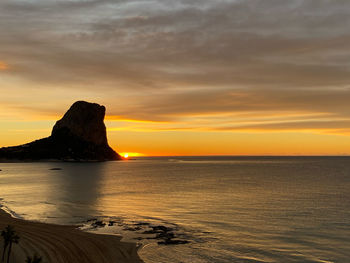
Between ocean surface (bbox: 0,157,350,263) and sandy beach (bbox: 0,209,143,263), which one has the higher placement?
sandy beach (bbox: 0,209,143,263)

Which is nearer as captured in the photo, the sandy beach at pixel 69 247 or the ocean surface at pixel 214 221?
the sandy beach at pixel 69 247

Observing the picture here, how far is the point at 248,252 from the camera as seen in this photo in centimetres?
4466

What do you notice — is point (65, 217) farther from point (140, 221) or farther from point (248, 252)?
point (248, 252)

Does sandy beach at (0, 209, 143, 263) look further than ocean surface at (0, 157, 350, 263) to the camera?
No

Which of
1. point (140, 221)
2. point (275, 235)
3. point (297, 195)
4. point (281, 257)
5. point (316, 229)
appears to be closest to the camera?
point (281, 257)

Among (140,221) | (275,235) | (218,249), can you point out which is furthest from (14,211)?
(275,235)

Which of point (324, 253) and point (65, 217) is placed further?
point (65, 217)

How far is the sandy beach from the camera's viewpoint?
39719 millimetres

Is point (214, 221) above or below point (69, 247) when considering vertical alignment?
below

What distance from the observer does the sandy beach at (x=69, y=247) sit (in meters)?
39.7

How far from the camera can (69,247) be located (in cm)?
4316

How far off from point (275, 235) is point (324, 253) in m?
10.0

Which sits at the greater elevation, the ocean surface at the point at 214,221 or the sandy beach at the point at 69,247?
the sandy beach at the point at 69,247

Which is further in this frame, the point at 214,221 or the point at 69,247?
the point at 214,221
